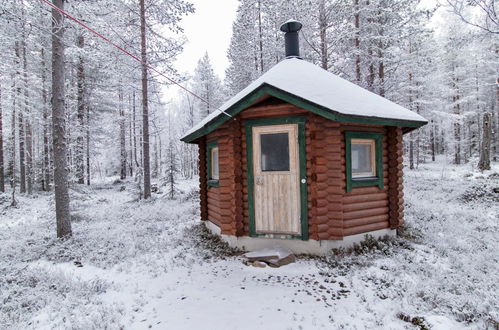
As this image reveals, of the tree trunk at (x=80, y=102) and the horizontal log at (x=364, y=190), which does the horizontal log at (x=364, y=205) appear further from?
the tree trunk at (x=80, y=102)

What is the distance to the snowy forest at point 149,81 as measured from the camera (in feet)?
16.5

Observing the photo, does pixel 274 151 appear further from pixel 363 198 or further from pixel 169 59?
pixel 169 59

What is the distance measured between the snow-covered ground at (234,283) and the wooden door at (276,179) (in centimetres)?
98

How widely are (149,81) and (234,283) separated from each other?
1468 centimetres

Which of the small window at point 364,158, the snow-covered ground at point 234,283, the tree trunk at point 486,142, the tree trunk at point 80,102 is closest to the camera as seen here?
the snow-covered ground at point 234,283

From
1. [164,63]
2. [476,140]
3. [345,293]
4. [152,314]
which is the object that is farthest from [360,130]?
[476,140]

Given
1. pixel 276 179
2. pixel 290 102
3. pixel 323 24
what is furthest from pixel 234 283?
pixel 323 24

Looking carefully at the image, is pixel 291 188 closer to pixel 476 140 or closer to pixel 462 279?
pixel 462 279

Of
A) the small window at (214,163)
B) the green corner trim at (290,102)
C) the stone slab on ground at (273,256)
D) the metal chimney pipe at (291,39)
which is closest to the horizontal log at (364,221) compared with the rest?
the stone slab on ground at (273,256)

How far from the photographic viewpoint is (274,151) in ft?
22.0

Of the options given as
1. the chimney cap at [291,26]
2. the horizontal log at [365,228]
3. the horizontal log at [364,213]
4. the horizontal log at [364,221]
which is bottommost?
the horizontal log at [365,228]

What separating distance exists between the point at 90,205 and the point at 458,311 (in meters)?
15.3

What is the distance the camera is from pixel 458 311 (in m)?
3.96

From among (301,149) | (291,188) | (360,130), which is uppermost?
(360,130)
